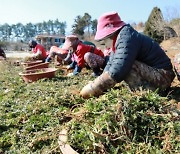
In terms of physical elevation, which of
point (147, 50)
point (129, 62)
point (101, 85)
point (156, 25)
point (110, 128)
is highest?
point (156, 25)

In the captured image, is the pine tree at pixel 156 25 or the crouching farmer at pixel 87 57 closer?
the crouching farmer at pixel 87 57

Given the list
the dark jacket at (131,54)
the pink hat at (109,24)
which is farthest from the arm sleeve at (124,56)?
the pink hat at (109,24)

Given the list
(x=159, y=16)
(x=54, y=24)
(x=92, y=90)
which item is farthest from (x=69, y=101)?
(x=54, y=24)

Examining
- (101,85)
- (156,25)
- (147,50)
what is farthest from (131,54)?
(156,25)

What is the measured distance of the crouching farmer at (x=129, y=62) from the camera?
3254 mm

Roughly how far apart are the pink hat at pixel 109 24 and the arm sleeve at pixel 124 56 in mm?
215

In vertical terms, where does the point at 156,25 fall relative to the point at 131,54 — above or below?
above

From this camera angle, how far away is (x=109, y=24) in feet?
11.7

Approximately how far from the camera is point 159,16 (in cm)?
2500

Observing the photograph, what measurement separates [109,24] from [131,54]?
0.53 metres

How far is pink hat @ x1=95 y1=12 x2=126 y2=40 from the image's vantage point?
3.54 m

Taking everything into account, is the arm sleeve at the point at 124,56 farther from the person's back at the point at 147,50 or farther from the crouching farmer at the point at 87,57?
the crouching farmer at the point at 87,57

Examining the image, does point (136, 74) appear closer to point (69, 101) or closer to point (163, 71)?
point (163, 71)

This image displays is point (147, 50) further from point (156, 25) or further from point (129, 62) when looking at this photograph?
point (156, 25)
